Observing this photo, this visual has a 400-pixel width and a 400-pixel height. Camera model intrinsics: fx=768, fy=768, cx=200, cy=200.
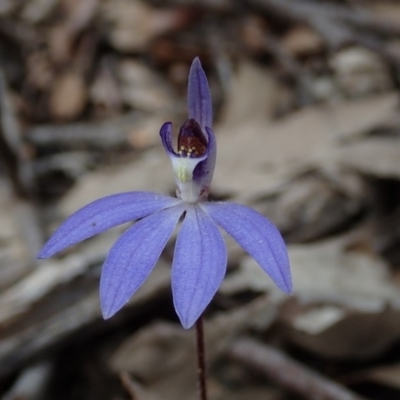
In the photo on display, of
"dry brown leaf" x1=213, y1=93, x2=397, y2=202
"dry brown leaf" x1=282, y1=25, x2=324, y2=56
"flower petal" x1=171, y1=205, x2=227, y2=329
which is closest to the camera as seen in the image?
"flower petal" x1=171, y1=205, x2=227, y2=329

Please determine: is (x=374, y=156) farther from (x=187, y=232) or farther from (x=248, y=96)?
(x=187, y=232)

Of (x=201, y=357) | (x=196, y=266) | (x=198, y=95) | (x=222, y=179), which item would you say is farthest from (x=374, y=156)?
(x=196, y=266)

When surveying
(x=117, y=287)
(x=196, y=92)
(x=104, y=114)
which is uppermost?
(x=196, y=92)

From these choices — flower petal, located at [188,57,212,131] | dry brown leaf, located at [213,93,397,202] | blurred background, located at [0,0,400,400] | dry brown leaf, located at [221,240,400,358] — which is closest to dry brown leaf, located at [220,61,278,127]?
blurred background, located at [0,0,400,400]

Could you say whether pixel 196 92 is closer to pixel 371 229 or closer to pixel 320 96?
pixel 371 229

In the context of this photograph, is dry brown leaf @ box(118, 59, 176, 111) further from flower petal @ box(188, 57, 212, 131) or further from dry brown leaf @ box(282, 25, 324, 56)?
flower petal @ box(188, 57, 212, 131)

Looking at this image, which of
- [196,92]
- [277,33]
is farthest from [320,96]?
[196,92]
